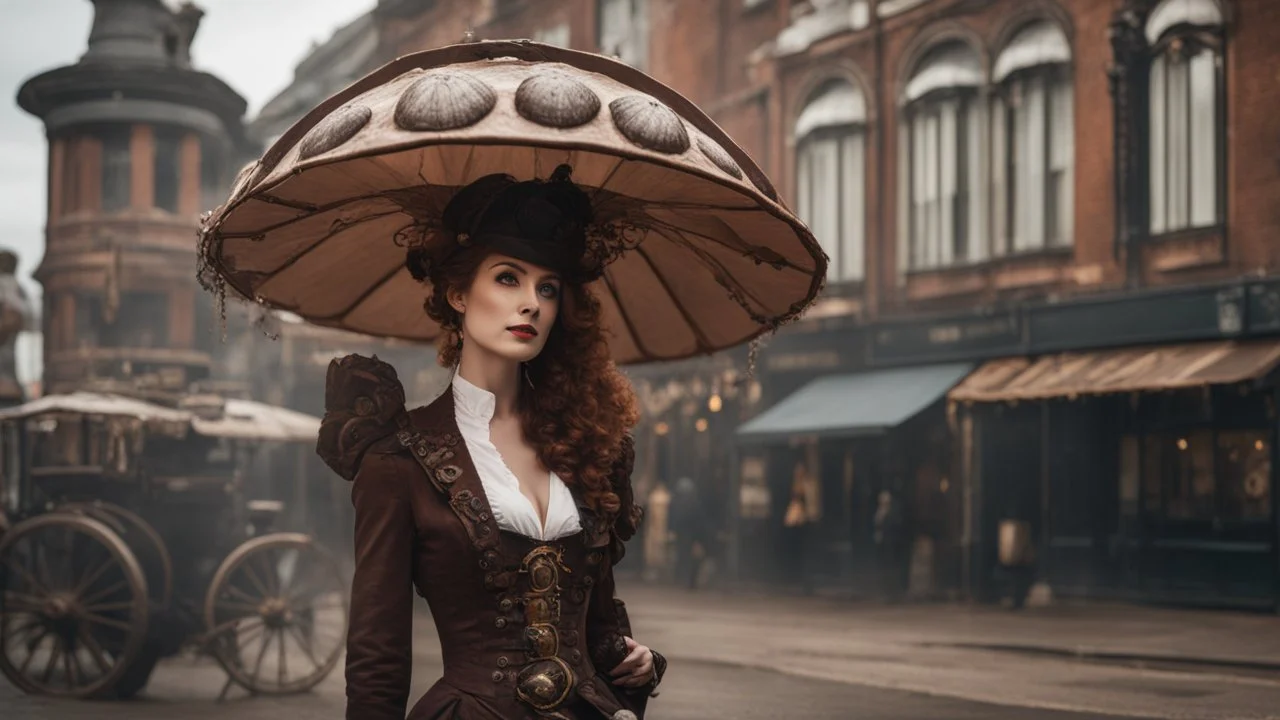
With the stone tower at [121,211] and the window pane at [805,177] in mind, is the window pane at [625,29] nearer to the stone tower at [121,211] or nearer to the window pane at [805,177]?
the window pane at [805,177]

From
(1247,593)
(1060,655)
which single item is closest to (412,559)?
(1060,655)

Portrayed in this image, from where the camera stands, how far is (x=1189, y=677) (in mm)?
12680

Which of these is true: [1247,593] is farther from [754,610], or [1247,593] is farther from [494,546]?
[494,546]

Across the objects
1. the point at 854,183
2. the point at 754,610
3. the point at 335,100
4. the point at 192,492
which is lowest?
the point at 754,610

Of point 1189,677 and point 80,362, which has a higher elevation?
point 80,362

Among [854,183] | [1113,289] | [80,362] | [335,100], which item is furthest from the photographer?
[80,362]

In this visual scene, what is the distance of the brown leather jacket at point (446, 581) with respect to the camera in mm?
3213

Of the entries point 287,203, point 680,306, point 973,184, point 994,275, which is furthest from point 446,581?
point 973,184

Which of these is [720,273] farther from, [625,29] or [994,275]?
[625,29]

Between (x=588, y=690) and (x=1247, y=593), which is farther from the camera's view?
(x=1247, y=593)

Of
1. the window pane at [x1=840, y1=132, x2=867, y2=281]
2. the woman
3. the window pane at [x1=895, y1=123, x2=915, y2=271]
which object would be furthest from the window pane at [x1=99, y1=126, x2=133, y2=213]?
the woman

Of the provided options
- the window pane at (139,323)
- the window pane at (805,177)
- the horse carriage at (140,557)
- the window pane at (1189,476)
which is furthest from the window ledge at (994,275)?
the window pane at (139,323)

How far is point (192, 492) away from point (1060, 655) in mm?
7553

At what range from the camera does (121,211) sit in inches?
1300
